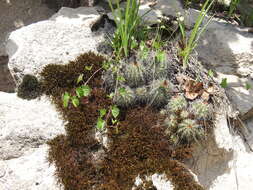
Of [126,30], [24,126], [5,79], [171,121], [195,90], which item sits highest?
[126,30]

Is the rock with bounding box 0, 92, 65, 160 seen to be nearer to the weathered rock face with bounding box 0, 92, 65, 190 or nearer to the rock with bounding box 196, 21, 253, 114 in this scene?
the weathered rock face with bounding box 0, 92, 65, 190

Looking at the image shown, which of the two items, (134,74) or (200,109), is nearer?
(200,109)

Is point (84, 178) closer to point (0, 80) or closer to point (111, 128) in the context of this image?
point (111, 128)

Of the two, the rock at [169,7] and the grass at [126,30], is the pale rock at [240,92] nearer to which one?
the rock at [169,7]

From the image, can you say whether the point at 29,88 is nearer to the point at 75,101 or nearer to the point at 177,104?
the point at 75,101

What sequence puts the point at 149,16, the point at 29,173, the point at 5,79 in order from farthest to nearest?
1. the point at 5,79
2. the point at 149,16
3. the point at 29,173

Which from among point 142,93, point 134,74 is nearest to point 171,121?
point 142,93
